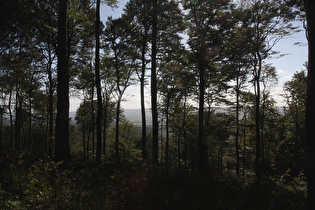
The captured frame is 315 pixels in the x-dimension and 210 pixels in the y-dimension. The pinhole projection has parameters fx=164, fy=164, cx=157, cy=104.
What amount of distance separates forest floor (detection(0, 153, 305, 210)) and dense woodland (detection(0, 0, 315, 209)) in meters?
0.04

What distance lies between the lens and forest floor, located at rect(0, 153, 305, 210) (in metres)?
4.06

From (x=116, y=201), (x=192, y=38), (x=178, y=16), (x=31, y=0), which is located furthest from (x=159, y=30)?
(x=116, y=201)

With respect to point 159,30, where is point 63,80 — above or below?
below

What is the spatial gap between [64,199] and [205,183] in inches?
215

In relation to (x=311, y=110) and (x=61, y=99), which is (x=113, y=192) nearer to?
(x=61, y=99)

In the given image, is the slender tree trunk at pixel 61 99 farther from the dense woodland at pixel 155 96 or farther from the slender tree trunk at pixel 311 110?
the slender tree trunk at pixel 311 110

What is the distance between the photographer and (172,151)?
97.6 feet

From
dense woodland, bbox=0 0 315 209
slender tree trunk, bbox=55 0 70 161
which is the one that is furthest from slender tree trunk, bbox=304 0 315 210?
slender tree trunk, bbox=55 0 70 161

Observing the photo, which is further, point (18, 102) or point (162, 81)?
point (18, 102)

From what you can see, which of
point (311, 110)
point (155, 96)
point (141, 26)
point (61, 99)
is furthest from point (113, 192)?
point (141, 26)

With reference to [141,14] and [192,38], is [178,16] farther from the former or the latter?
[141,14]

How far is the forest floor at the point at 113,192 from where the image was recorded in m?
4.06

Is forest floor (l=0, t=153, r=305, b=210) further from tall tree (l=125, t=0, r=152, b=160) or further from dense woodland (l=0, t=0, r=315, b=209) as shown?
tall tree (l=125, t=0, r=152, b=160)

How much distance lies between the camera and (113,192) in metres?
4.83
